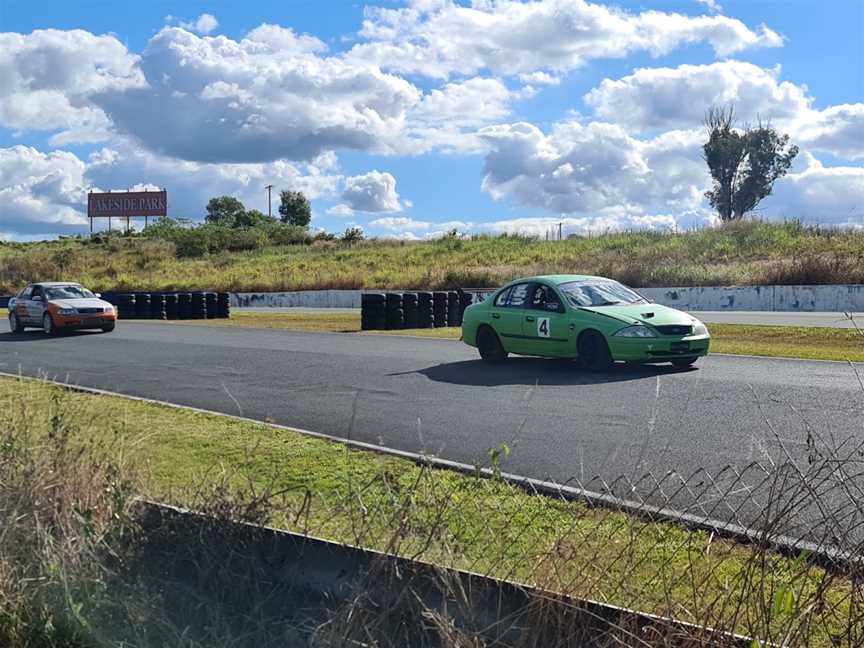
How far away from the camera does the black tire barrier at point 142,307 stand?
32375 mm

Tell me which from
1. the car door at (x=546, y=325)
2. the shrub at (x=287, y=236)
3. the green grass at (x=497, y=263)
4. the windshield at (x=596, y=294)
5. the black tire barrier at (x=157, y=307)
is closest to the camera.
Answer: the car door at (x=546, y=325)

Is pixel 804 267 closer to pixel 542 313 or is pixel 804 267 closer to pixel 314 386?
pixel 542 313

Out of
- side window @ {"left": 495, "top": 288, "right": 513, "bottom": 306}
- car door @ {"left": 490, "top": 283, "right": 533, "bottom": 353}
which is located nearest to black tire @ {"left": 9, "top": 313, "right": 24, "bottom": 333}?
side window @ {"left": 495, "top": 288, "right": 513, "bottom": 306}

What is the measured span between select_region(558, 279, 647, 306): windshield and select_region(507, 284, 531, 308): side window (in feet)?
2.15

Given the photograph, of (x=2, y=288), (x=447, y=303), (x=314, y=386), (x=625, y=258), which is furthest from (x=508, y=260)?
(x=314, y=386)

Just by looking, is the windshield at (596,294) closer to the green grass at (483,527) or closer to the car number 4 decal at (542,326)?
the car number 4 decal at (542,326)

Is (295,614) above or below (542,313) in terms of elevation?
below

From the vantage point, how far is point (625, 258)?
40.0 metres

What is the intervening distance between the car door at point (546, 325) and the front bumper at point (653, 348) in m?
0.82

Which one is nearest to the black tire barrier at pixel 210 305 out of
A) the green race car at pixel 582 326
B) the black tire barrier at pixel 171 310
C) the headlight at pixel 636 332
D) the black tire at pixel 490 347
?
the black tire barrier at pixel 171 310

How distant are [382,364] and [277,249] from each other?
66408 millimetres

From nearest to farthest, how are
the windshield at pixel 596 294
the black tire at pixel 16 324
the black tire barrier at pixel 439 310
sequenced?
the windshield at pixel 596 294 < the black tire barrier at pixel 439 310 < the black tire at pixel 16 324

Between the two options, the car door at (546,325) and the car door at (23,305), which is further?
the car door at (23,305)

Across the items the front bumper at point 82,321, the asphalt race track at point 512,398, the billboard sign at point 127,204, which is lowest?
the asphalt race track at point 512,398
